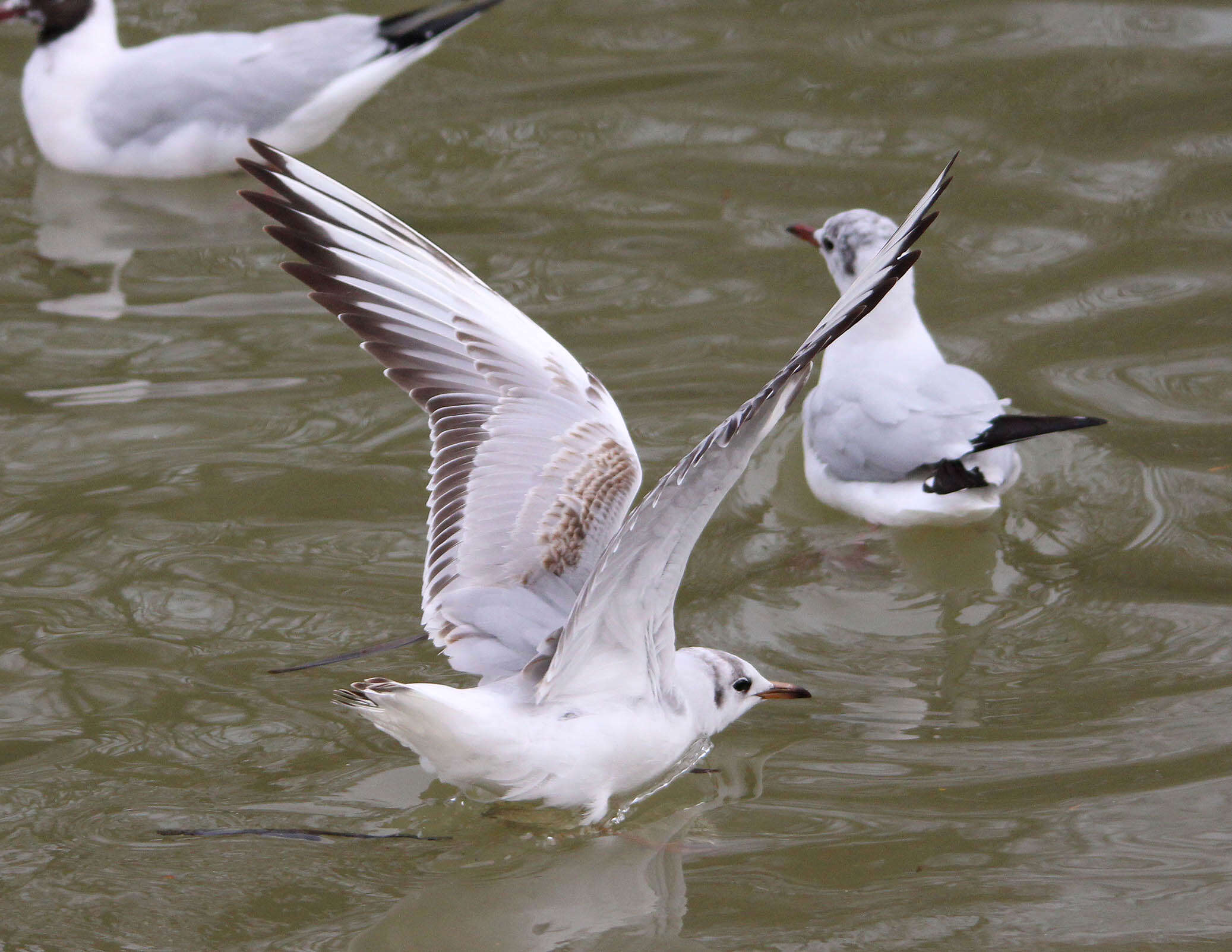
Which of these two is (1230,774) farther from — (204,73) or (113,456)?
(204,73)

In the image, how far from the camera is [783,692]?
4.43m

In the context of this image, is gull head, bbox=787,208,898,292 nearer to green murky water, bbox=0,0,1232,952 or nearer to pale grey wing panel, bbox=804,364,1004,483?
pale grey wing panel, bbox=804,364,1004,483

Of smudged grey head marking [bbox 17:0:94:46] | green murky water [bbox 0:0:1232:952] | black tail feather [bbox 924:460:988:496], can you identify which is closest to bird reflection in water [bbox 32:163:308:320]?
green murky water [bbox 0:0:1232:952]

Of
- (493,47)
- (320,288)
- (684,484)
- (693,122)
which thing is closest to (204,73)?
(493,47)

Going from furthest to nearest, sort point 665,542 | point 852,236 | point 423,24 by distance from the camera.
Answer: point 423,24 < point 852,236 < point 665,542

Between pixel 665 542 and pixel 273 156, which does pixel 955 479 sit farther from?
pixel 273 156

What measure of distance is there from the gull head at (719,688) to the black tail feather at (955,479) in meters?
0.99

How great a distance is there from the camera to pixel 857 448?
5.41 meters

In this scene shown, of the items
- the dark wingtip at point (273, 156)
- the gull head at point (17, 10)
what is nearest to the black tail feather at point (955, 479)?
the dark wingtip at point (273, 156)

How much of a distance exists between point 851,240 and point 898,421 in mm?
834

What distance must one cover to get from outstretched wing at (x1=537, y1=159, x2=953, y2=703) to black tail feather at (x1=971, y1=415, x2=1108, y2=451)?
4.50ft

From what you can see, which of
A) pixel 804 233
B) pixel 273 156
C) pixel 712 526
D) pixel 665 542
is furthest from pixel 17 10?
pixel 665 542

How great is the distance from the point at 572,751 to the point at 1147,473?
8.44ft

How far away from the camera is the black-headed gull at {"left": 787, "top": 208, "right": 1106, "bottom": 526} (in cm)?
513
